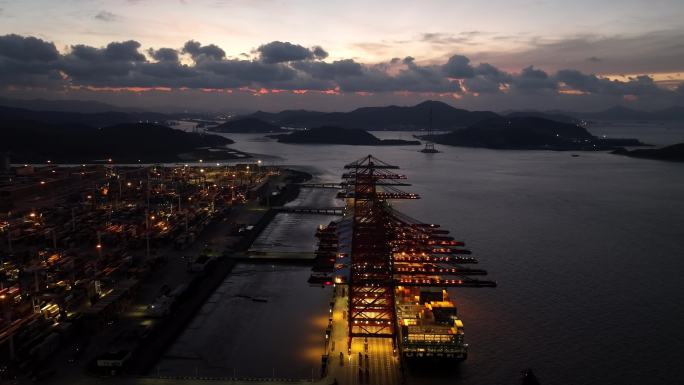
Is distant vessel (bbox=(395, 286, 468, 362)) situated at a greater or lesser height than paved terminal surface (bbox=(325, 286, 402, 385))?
greater

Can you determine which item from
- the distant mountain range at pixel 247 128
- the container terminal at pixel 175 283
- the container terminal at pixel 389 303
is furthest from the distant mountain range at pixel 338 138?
the container terminal at pixel 389 303

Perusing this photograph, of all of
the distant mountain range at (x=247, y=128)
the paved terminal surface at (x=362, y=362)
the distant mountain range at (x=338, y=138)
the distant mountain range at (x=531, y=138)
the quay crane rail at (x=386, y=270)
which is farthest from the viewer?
the distant mountain range at (x=247, y=128)

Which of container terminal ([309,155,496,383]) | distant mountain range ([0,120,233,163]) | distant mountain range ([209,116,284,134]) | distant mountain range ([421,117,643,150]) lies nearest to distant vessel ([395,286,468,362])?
container terminal ([309,155,496,383])

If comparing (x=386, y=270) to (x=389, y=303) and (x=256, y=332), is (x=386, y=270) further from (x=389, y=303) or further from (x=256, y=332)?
(x=256, y=332)

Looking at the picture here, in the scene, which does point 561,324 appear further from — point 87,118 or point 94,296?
point 87,118

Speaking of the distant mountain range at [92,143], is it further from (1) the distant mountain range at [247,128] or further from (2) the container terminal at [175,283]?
(1) the distant mountain range at [247,128]

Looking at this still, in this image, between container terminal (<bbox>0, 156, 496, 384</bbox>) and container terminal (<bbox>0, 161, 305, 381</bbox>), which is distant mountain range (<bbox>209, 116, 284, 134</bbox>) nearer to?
container terminal (<bbox>0, 161, 305, 381</bbox>)
